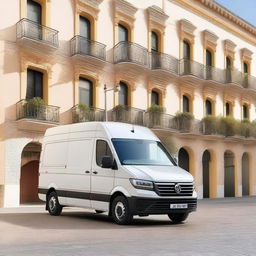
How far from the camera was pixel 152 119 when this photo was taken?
30.5m

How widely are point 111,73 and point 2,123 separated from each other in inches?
309

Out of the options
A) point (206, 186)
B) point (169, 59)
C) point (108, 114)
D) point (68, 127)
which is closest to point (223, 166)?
point (206, 186)

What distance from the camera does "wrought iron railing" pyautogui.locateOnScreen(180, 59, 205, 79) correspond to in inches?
1336

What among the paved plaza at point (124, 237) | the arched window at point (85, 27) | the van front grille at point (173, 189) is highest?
the arched window at point (85, 27)

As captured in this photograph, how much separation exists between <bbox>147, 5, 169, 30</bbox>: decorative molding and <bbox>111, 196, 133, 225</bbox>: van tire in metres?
19.6

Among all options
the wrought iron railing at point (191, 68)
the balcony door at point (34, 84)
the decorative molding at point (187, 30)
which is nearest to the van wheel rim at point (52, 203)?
the balcony door at point (34, 84)

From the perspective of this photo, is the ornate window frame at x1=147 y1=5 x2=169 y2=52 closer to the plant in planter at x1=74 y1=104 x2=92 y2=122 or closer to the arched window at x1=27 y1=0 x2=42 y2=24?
the plant in planter at x1=74 y1=104 x2=92 y2=122

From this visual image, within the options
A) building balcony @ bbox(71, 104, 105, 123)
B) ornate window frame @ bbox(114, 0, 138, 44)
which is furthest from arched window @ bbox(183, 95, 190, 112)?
building balcony @ bbox(71, 104, 105, 123)

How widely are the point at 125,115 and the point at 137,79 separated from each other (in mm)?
3062

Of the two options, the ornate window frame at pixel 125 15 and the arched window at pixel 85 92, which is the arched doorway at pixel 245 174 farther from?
the arched window at pixel 85 92

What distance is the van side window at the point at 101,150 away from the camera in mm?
15378

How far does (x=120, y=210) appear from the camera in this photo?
568 inches

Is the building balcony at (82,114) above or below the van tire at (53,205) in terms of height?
above

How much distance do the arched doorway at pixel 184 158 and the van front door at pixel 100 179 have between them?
770 inches
